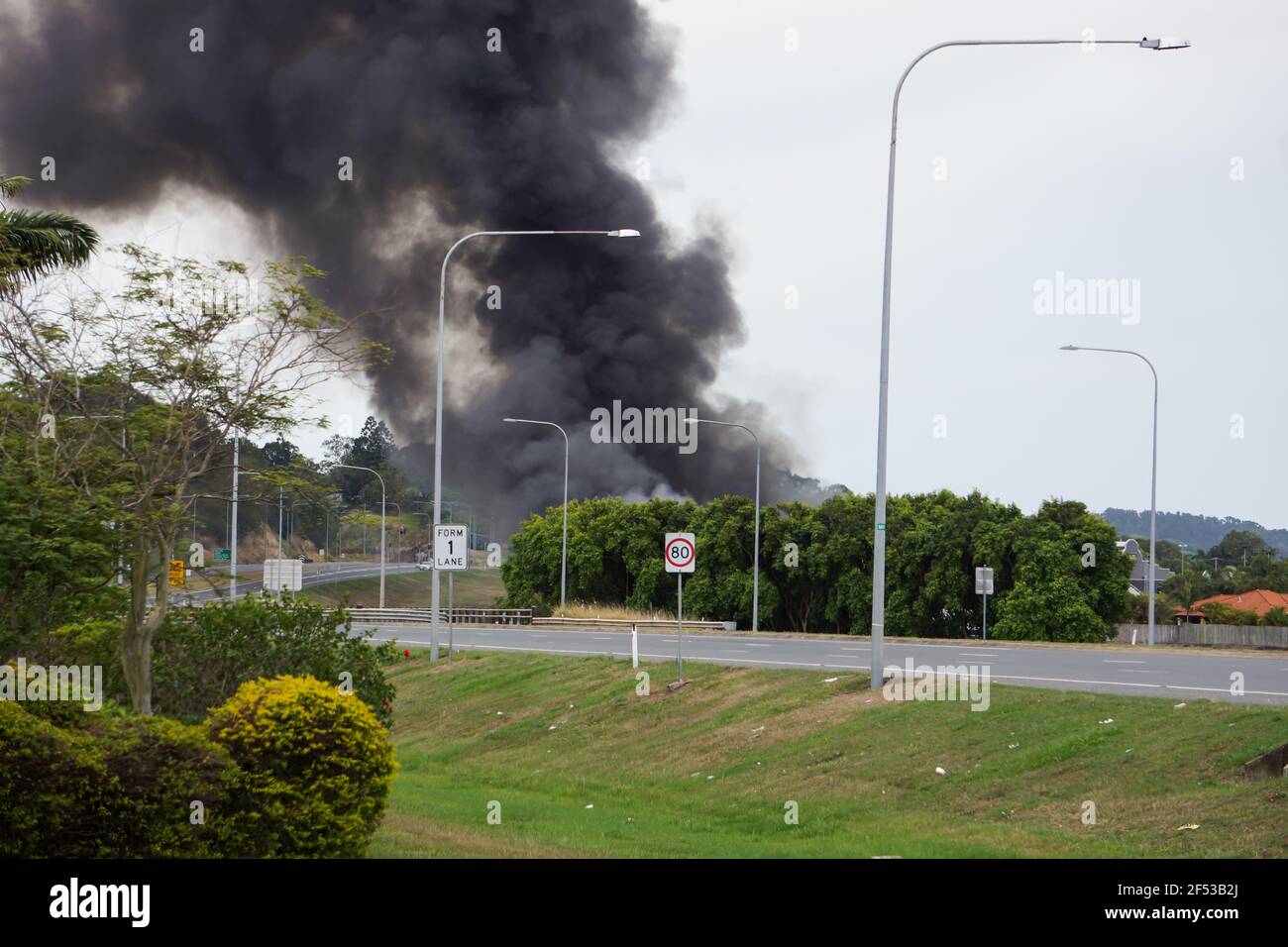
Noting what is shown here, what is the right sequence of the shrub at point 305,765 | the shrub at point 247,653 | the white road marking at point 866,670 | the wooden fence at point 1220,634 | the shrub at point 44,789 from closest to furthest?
1. the shrub at point 44,789
2. the shrub at point 305,765
3. the shrub at point 247,653
4. the white road marking at point 866,670
5. the wooden fence at point 1220,634

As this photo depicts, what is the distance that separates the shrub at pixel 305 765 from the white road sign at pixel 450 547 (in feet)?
53.5

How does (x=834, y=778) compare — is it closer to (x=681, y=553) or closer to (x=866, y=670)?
(x=681, y=553)

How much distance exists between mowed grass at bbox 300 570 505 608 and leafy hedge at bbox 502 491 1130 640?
15.6 m

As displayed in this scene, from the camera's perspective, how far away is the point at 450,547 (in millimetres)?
25453

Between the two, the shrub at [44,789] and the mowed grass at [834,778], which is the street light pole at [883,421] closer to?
the mowed grass at [834,778]

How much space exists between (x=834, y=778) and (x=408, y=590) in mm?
69928

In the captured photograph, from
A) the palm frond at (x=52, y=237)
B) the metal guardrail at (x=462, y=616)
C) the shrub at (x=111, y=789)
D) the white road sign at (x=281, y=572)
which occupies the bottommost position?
the metal guardrail at (x=462, y=616)

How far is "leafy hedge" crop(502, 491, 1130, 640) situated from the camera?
4012cm

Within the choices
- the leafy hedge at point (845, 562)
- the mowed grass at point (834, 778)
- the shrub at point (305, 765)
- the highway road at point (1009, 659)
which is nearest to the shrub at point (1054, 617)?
the leafy hedge at point (845, 562)

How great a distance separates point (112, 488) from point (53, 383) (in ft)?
4.01

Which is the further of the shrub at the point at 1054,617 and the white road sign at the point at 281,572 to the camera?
the shrub at the point at 1054,617

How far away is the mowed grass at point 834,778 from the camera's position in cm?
1089
